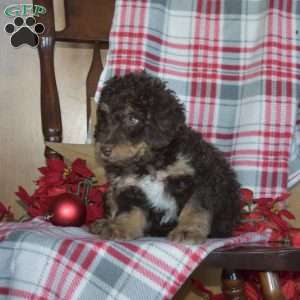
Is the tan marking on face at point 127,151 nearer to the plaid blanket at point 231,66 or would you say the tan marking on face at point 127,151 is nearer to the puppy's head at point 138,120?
the puppy's head at point 138,120

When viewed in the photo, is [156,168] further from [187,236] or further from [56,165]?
[56,165]

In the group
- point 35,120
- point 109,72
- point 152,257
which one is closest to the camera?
point 152,257

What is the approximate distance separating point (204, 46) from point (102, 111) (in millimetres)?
671

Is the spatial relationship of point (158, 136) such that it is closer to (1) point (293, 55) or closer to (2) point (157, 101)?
(2) point (157, 101)

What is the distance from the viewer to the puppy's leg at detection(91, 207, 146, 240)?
1.38m

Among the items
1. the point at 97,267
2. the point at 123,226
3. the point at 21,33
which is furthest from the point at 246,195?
the point at 21,33

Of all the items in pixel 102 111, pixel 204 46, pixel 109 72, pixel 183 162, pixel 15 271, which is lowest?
pixel 15 271

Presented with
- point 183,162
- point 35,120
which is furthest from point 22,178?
point 183,162

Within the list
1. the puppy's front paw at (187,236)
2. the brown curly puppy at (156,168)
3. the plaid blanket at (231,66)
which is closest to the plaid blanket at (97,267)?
the puppy's front paw at (187,236)

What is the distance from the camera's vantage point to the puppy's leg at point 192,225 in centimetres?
129

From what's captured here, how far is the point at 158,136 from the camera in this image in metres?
1.39

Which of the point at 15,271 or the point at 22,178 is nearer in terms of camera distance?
the point at 15,271

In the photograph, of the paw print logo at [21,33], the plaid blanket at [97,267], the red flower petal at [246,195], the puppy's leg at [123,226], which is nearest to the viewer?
the plaid blanket at [97,267]

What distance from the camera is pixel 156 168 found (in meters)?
1.44
